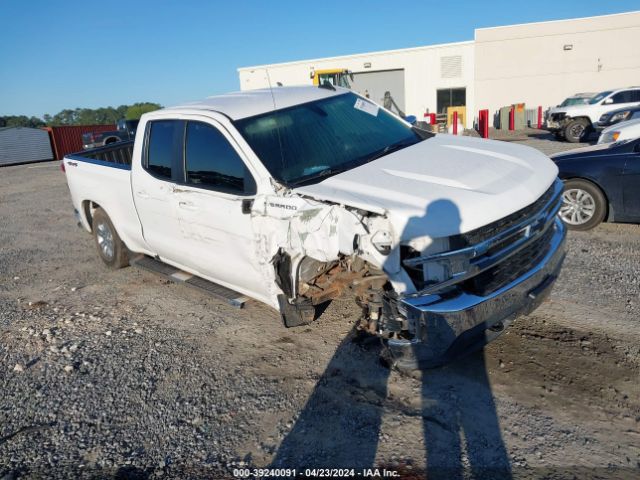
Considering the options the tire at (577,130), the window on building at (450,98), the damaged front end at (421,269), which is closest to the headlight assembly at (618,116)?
the tire at (577,130)

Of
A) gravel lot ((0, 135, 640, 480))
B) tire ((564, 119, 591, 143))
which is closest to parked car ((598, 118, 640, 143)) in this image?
gravel lot ((0, 135, 640, 480))

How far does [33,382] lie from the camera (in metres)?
3.92

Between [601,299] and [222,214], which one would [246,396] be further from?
[601,299]

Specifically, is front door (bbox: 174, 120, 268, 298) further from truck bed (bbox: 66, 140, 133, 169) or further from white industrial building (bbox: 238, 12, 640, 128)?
white industrial building (bbox: 238, 12, 640, 128)

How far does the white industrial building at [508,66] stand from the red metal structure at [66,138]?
15.1 m

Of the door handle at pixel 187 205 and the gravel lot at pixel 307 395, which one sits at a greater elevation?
the door handle at pixel 187 205

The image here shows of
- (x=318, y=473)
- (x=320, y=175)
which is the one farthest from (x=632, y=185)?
(x=318, y=473)

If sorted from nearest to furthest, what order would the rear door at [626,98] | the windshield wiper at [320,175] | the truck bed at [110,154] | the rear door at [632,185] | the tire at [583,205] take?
the windshield wiper at [320,175] → the rear door at [632,185] → the tire at [583,205] → the truck bed at [110,154] → the rear door at [626,98]

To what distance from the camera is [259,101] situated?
14.8 feet

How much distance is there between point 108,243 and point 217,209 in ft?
9.55

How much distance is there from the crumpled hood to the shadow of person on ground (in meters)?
0.01

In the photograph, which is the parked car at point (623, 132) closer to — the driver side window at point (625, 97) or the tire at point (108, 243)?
the tire at point (108, 243)

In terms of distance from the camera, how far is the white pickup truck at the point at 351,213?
290cm

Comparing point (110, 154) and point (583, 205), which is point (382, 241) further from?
point (110, 154)
